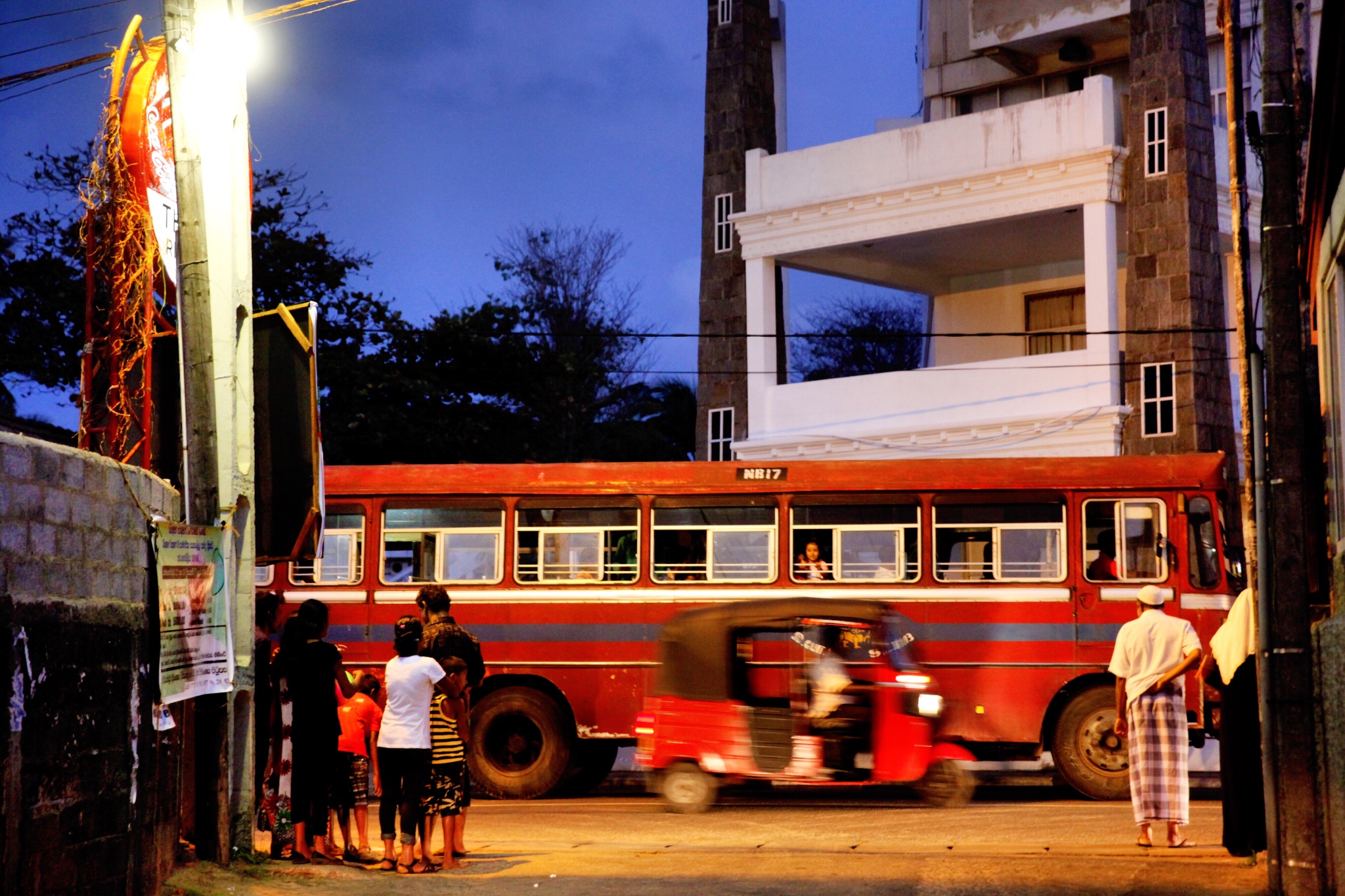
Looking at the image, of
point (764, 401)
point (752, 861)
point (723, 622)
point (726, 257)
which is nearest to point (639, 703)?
point (723, 622)

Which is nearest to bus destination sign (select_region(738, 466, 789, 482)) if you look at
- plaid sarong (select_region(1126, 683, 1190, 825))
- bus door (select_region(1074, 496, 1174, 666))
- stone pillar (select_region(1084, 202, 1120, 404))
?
bus door (select_region(1074, 496, 1174, 666))

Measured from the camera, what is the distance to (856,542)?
1482cm

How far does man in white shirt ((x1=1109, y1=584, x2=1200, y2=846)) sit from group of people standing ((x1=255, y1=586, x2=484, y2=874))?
A: 4.57 metres

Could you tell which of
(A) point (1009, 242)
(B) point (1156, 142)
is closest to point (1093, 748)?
(B) point (1156, 142)

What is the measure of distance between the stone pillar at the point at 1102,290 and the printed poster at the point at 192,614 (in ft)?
51.3

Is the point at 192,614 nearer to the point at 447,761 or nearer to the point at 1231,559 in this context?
the point at 447,761

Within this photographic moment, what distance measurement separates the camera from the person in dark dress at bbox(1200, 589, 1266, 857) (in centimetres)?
973

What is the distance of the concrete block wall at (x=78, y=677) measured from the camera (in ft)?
Answer: 22.3

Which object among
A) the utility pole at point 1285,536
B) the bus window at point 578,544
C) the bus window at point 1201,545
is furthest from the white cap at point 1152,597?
the bus window at point 578,544

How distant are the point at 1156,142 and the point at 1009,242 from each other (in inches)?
126

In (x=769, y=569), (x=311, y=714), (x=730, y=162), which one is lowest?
(x=311, y=714)

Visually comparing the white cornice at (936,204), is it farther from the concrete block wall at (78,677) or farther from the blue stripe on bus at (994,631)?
the concrete block wall at (78,677)

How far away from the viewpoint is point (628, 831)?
12047 mm

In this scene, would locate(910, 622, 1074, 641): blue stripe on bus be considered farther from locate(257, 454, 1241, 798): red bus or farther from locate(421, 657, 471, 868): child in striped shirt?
locate(421, 657, 471, 868): child in striped shirt
